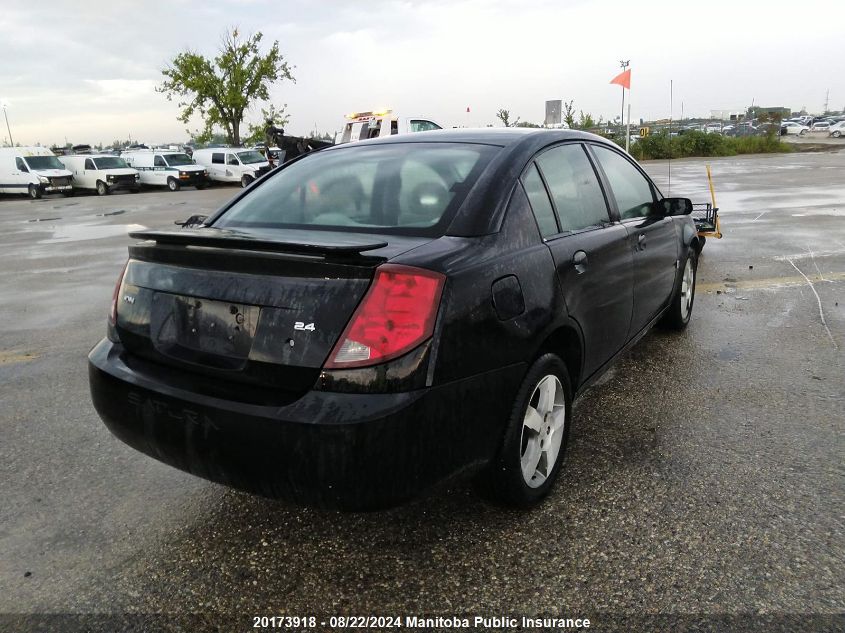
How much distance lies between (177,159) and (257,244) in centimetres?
3060

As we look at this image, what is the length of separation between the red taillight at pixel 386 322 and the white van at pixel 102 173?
29.7 meters

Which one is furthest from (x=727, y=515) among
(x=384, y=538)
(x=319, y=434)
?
(x=319, y=434)

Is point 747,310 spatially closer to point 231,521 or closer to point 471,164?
point 471,164

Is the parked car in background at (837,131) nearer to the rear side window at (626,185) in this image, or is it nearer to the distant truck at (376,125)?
the distant truck at (376,125)

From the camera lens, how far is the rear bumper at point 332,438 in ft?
6.69

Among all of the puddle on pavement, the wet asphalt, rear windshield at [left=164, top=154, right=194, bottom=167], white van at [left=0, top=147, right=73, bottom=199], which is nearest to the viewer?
the wet asphalt

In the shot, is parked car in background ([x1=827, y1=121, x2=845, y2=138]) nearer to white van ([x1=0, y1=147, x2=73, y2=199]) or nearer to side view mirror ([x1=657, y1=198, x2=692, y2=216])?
white van ([x1=0, y1=147, x2=73, y2=199])

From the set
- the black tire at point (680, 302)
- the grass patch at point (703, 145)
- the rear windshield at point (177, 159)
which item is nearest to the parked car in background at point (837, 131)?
the grass patch at point (703, 145)

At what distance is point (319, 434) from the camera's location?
6.66ft

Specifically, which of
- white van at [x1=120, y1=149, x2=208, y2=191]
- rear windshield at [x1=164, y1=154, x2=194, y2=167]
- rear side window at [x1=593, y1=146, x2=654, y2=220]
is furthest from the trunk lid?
rear windshield at [x1=164, y1=154, x2=194, y2=167]

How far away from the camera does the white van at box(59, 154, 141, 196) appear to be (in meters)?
28.4

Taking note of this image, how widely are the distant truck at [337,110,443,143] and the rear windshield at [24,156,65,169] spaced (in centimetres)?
1396

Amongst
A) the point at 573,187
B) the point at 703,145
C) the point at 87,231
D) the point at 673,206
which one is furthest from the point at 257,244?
the point at 703,145

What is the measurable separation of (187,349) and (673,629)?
1827 mm
